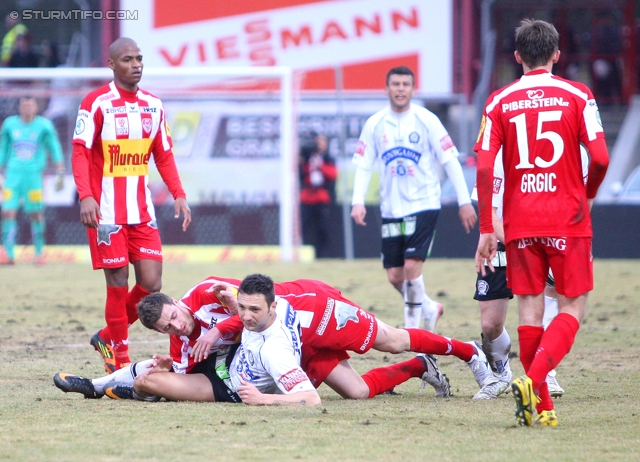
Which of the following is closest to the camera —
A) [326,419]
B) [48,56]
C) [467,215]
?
[326,419]

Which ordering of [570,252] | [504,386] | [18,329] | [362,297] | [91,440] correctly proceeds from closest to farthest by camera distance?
[91,440], [570,252], [504,386], [18,329], [362,297]

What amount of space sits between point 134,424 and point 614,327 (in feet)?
18.4

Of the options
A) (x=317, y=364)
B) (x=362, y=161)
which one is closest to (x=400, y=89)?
(x=362, y=161)

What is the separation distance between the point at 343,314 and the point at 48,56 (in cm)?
1727

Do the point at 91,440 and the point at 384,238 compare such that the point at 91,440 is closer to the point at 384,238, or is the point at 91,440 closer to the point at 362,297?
the point at 384,238

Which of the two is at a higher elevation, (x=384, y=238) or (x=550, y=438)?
(x=384, y=238)

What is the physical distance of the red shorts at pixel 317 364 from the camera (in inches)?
230

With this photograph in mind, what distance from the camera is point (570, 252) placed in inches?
197

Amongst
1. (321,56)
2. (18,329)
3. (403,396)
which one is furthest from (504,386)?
(321,56)

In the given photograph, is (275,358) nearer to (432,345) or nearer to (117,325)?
(432,345)

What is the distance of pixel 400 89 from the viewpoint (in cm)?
821

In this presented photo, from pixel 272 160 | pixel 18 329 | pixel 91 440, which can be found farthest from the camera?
pixel 272 160

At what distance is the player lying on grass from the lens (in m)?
5.59

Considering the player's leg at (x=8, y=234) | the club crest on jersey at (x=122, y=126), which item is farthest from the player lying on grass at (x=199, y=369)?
the player's leg at (x=8, y=234)
